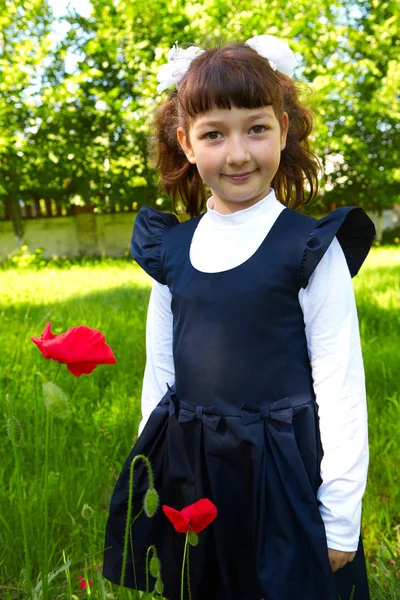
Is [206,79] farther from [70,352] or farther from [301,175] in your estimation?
[70,352]

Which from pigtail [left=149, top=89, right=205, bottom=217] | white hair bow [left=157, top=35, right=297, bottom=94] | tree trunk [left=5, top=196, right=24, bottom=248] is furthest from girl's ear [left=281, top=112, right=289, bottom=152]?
tree trunk [left=5, top=196, right=24, bottom=248]

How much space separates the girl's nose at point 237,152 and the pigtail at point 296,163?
14.7 inches

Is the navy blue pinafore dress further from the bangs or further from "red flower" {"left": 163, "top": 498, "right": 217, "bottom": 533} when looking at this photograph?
"red flower" {"left": 163, "top": 498, "right": 217, "bottom": 533}

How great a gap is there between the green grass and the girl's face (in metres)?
0.61

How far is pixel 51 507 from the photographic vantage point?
7.34ft

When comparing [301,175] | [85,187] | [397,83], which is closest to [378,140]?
[397,83]

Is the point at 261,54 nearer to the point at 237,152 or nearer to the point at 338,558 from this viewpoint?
the point at 237,152

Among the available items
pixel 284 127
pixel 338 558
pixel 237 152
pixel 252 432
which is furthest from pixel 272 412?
pixel 284 127

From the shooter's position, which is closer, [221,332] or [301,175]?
[221,332]

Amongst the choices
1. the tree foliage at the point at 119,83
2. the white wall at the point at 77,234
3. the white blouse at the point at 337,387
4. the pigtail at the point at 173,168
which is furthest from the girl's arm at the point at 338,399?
the white wall at the point at 77,234

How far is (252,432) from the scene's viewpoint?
1.39 m

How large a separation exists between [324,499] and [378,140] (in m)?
16.3

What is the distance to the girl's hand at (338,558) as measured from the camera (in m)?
1.36

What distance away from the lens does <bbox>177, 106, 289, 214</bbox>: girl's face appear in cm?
143
